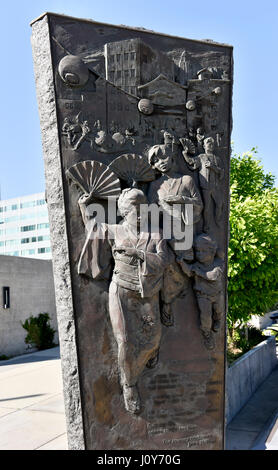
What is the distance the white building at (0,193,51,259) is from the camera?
49.2 m

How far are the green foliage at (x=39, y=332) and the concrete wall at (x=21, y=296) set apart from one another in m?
0.14

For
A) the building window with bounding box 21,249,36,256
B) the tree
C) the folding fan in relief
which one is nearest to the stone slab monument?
the folding fan in relief

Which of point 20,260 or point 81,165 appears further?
point 20,260

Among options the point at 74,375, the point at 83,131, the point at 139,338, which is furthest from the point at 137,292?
the point at 83,131

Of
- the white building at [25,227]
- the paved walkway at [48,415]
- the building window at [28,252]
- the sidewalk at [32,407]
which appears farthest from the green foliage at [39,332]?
the building window at [28,252]

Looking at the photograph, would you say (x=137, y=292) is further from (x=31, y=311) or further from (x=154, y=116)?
(x=31, y=311)

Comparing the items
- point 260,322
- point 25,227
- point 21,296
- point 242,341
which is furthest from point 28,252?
point 242,341

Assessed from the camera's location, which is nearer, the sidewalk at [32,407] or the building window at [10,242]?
the sidewalk at [32,407]

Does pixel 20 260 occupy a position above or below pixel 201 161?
below

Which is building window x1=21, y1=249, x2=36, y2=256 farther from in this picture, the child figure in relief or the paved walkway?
the child figure in relief

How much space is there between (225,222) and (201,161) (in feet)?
1.91

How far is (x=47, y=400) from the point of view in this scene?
6.80 m

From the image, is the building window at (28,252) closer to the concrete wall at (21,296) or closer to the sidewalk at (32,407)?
the concrete wall at (21,296)

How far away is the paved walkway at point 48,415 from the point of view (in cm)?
506
